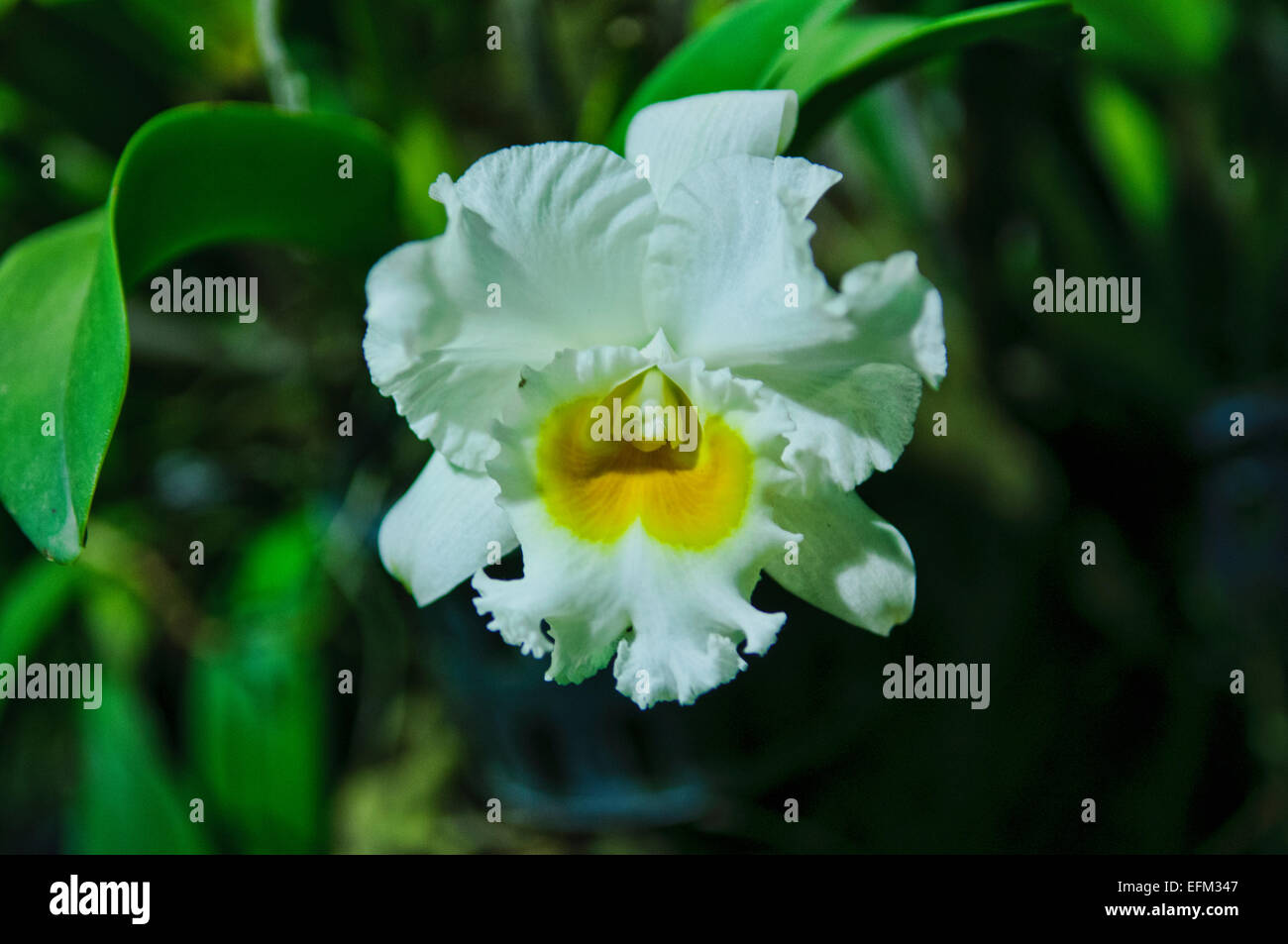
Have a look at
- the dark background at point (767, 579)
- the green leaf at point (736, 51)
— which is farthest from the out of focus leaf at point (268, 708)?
the green leaf at point (736, 51)

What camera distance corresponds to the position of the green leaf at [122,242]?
0.50 m

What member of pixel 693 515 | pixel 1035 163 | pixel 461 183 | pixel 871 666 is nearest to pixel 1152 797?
pixel 871 666

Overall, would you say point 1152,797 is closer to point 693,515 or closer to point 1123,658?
point 1123,658

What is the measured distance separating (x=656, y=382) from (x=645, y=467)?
0.06m

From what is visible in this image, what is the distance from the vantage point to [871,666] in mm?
1066

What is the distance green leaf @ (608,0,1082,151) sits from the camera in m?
0.56

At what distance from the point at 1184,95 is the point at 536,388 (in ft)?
3.36

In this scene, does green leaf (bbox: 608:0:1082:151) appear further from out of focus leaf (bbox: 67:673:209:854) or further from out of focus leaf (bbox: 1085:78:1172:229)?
out of focus leaf (bbox: 67:673:209:854)
